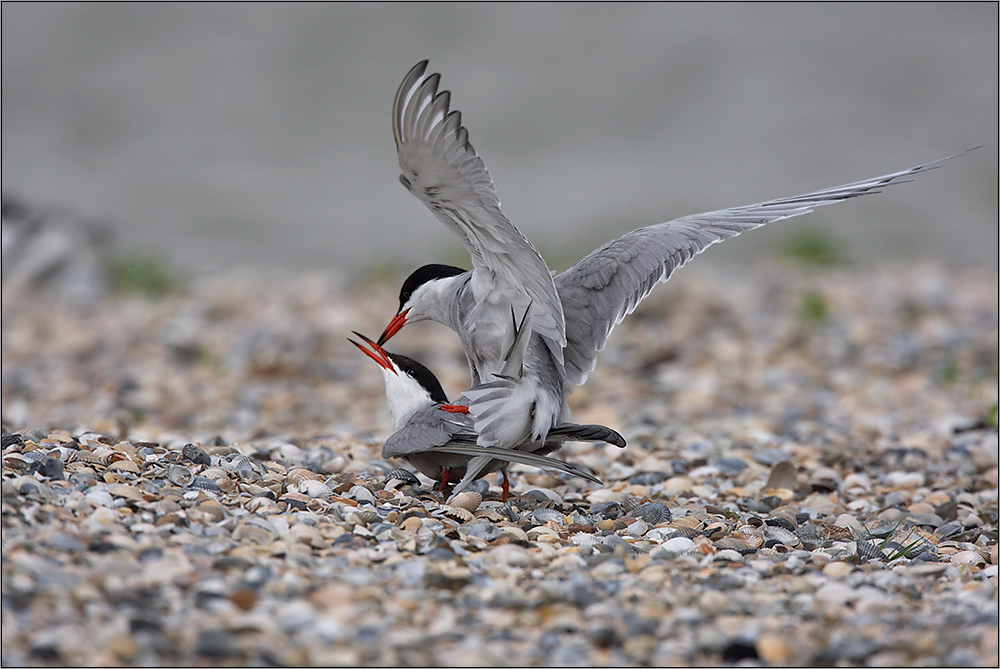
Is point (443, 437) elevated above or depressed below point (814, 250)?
below

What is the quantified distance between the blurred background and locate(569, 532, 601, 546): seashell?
29.4ft

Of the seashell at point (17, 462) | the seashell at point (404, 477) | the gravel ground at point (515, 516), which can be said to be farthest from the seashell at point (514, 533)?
the seashell at point (17, 462)

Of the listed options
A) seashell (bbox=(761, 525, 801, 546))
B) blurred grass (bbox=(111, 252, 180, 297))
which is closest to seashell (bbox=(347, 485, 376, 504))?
seashell (bbox=(761, 525, 801, 546))

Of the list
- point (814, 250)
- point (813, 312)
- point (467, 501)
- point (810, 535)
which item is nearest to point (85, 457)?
point (467, 501)

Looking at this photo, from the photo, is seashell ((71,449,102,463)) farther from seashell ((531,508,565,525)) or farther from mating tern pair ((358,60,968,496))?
seashell ((531,508,565,525))

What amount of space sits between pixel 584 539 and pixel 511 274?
855 millimetres

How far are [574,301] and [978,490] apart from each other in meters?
1.85

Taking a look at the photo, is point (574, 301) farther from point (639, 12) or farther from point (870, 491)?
point (639, 12)

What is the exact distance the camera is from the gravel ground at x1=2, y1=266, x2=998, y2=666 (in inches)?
88.4

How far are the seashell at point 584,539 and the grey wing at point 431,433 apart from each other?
1.53 feet

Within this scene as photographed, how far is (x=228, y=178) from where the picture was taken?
15.8 meters

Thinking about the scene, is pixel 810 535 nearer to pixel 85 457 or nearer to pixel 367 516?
pixel 367 516

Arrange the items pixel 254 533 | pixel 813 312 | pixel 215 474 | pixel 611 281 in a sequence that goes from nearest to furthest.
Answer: pixel 254 533 < pixel 215 474 < pixel 611 281 < pixel 813 312

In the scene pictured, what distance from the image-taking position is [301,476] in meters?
3.43
